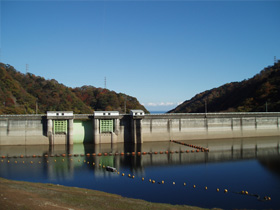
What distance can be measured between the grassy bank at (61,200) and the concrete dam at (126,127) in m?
23.8

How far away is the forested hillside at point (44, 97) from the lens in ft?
237

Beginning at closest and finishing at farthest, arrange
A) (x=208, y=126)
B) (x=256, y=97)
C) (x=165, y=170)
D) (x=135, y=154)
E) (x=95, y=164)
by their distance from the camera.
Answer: (x=165, y=170)
(x=95, y=164)
(x=135, y=154)
(x=208, y=126)
(x=256, y=97)

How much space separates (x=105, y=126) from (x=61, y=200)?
2879cm

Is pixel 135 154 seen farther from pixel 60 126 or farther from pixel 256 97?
pixel 256 97

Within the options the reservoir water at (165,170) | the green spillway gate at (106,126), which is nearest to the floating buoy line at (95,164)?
the reservoir water at (165,170)

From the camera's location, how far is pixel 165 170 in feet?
96.5

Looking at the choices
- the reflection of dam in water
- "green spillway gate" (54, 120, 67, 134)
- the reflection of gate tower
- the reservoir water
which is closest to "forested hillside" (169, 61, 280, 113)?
the reflection of dam in water

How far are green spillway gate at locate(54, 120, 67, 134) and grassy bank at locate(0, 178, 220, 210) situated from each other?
77.9ft

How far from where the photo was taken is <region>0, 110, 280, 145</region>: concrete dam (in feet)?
146

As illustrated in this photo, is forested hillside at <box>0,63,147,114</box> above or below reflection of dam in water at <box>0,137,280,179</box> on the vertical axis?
above

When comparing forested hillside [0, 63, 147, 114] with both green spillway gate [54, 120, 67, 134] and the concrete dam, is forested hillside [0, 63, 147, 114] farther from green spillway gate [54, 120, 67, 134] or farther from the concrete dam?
green spillway gate [54, 120, 67, 134]

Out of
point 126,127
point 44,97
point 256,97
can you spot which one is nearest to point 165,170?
point 126,127

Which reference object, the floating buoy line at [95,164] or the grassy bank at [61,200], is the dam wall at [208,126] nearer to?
the floating buoy line at [95,164]

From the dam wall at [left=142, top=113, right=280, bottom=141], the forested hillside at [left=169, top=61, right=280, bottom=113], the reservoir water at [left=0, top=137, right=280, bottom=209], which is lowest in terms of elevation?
the reservoir water at [left=0, top=137, right=280, bottom=209]
